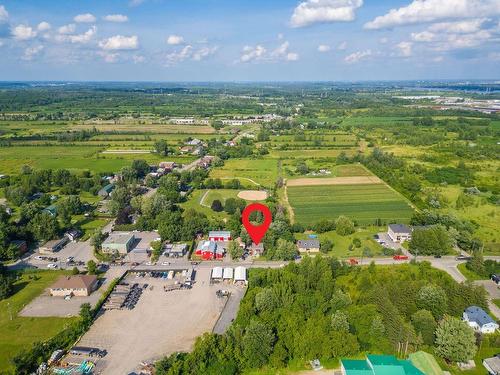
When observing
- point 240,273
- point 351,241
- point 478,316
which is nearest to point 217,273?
point 240,273

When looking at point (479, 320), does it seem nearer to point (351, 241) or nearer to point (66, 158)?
point (351, 241)

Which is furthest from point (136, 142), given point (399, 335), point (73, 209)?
point (399, 335)

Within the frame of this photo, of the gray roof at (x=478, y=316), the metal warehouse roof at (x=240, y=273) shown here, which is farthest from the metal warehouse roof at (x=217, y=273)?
the gray roof at (x=478, y=316)

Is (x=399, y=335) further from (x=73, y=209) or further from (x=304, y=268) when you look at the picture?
(x=73, y=209)

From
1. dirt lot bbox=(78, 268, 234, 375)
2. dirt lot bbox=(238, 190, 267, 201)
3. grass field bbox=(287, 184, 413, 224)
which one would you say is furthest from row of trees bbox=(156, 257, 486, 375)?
dirt lot bbox=(238, 190, 267, 201)

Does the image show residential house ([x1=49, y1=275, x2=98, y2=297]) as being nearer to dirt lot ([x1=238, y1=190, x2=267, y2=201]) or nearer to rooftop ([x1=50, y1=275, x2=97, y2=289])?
rooftop ([x1=50, y1=275, x2=97, y2=289])
